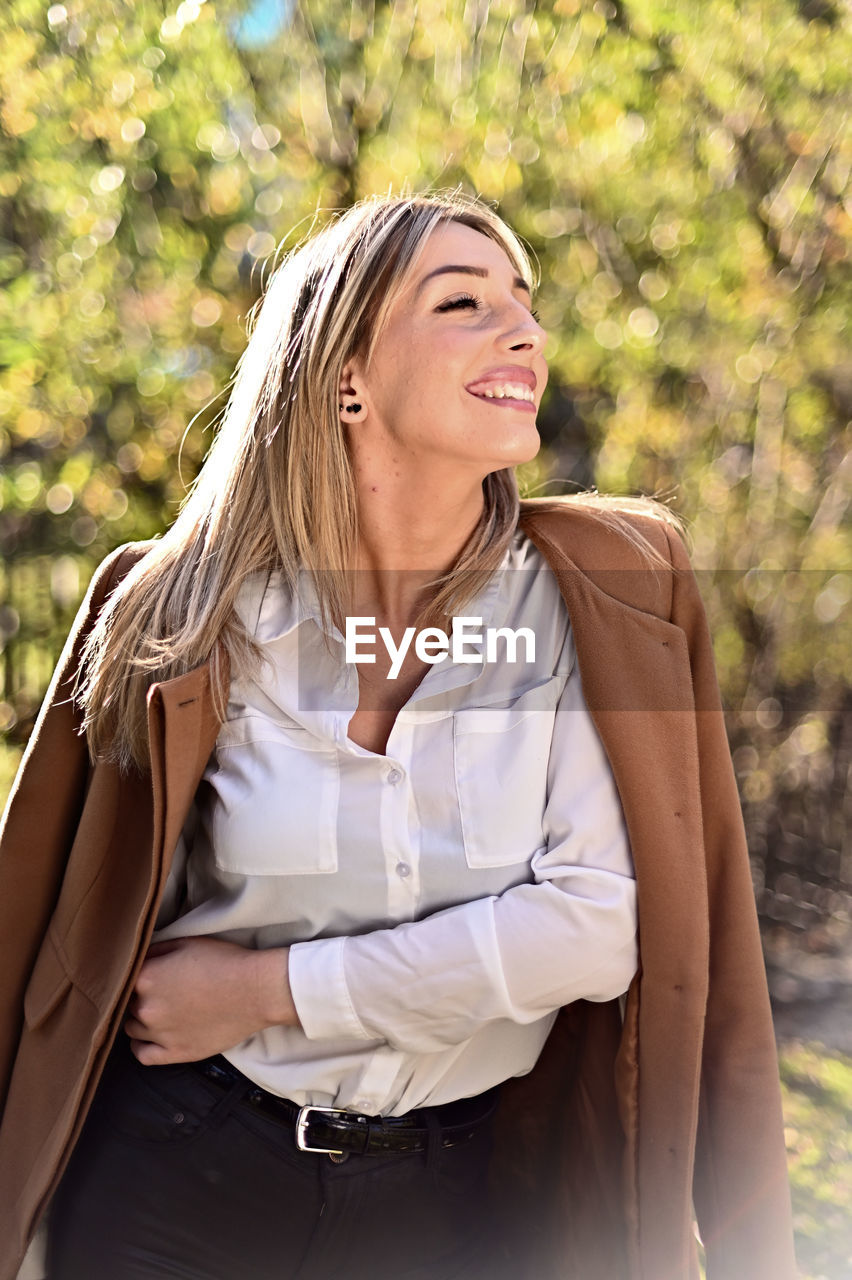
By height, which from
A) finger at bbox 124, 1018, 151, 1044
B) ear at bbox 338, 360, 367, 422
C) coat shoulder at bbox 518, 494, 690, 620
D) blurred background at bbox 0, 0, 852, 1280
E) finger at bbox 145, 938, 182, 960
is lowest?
finger at bbox 124, 1018, 151, 1044

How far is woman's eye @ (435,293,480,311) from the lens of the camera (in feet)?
6.49

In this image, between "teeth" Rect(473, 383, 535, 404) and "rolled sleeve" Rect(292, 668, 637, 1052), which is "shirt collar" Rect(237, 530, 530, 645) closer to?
"teeth" Rect(473, 383, 535, 404)

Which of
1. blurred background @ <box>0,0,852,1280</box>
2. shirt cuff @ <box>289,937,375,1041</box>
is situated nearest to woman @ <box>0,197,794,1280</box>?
shirt cuff @ <box>289,937,375,1041</box>

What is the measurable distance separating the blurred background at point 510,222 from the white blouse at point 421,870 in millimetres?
2013

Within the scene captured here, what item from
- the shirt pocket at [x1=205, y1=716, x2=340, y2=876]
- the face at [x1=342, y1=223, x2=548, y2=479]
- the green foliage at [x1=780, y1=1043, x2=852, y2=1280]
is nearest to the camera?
the shirt pocket at [x1=205, y1=716, x2=340, y2=876]

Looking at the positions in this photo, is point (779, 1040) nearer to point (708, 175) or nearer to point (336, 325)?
point (708, 175)

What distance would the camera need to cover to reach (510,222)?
4.21 meters

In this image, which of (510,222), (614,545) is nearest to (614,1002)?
(614,545)

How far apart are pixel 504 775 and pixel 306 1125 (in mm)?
577

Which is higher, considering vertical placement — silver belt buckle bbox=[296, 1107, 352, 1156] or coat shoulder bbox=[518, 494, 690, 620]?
coat shoulder bbox=[518, 494, 690, 620]

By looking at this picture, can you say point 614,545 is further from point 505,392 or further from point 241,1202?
point 241,1202

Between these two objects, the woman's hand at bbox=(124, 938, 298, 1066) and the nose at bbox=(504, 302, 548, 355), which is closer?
the woman's hand at bbox=(124, 938, 298, 1066)

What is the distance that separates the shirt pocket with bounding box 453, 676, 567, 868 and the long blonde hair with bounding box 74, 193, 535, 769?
8.5 inches

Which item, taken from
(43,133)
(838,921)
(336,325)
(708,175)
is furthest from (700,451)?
(336,325)
